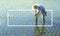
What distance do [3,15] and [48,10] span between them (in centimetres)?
44

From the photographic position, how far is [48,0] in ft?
5.64

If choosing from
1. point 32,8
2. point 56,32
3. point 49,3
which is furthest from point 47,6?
point 56,32

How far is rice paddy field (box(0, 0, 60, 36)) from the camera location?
1654 mm

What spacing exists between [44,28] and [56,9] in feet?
0.75

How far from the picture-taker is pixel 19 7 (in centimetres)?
173

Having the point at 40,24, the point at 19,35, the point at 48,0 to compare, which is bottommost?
the point at 19,35

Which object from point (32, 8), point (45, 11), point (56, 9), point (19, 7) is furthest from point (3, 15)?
point (56, 9)

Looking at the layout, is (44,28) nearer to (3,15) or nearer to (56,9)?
(56,9)

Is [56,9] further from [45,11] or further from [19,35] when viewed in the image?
[19,35]

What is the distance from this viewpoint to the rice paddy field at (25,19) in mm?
1654

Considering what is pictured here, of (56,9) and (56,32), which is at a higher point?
(56,9)

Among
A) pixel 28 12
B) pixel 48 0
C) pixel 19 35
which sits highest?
pixel 48 0

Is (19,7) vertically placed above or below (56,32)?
above

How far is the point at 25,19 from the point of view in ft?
5.52
